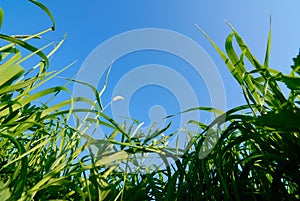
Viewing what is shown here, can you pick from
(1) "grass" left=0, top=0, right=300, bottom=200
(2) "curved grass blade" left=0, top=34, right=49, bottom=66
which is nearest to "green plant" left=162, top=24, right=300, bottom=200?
(1) "grass" left=0, top=0, right=300, bottom=200

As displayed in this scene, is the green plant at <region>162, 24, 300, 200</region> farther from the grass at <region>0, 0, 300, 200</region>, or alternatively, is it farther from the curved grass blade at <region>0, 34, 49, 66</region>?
the curved grass blade at <region>0, 34, 49, 66</region>

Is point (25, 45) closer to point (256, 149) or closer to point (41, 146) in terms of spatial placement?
point (41, 146)

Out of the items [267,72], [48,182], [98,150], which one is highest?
[267,72]

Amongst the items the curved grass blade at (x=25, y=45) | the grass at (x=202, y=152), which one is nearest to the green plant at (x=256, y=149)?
the grass at (x=202, y=152)

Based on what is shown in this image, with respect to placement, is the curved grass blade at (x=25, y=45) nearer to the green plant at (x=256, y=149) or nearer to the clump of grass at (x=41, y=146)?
the clump of grass at (x=41, y=146)

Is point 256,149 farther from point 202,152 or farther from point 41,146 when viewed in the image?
point 41,146

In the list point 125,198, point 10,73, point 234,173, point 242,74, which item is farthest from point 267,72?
point 10,73

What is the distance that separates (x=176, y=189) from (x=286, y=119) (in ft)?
0.76

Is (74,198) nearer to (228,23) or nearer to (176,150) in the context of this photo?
(176,150)

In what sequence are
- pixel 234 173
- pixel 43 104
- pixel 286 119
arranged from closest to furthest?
1. pixel 286 119
2. pixel 234 173
3. pixel 43 104

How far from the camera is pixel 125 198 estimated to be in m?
0.58

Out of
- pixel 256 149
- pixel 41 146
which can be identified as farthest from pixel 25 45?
pixel 256 149

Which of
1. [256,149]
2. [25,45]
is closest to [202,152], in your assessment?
[256,149]

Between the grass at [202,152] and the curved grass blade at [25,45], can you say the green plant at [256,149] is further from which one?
the curved grass blade at [25,45]
